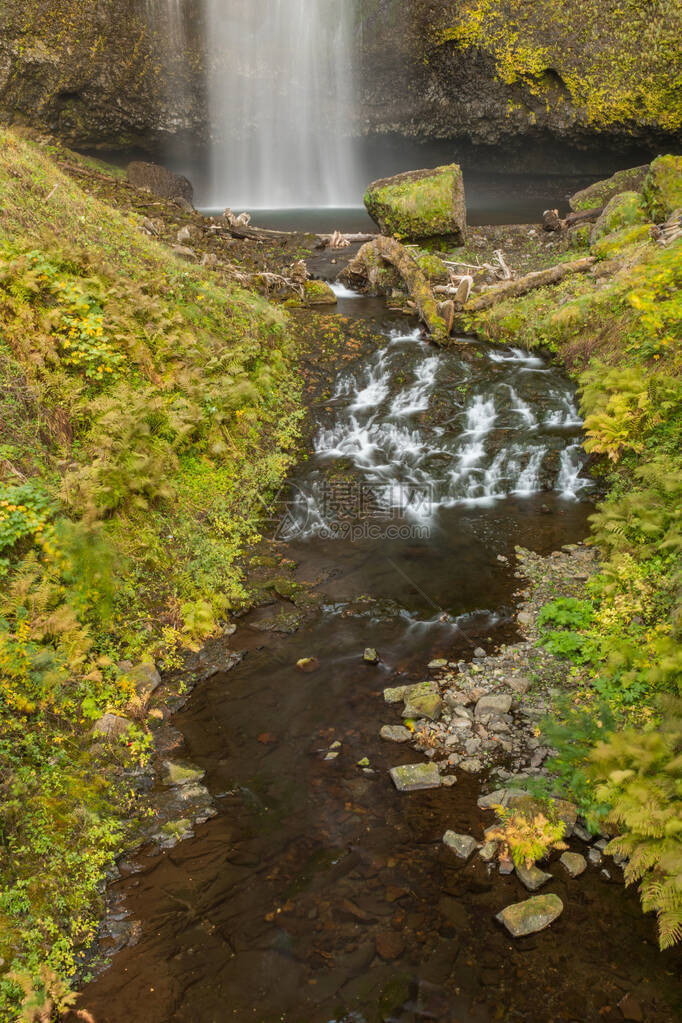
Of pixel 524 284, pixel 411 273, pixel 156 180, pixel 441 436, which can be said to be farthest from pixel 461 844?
pixel 156 180

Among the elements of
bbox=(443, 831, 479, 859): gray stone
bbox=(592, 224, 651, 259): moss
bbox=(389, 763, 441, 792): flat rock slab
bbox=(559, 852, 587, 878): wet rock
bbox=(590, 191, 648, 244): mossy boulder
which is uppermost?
bbox=(590, 191, 648, 244): mossy boulder

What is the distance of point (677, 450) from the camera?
26.3 ft

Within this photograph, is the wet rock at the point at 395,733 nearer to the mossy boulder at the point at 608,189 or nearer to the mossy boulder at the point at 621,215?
the mossy boulder at the point at 621,215

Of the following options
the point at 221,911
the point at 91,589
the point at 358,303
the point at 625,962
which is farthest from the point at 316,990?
the point at 358,303

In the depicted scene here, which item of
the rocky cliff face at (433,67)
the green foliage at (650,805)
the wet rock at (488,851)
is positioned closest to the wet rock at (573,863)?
the green foliage at (650,805)

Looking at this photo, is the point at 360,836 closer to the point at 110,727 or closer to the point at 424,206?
the point at 110,727

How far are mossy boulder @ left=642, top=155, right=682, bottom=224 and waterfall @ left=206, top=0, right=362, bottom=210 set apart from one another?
61.1ft

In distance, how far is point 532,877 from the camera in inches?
172

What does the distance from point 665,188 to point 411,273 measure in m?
6.22

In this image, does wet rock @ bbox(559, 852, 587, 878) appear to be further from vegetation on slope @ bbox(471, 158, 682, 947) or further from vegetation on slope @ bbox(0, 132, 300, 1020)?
vegetation on slope @ bbox(0, 132, 300, 1020)

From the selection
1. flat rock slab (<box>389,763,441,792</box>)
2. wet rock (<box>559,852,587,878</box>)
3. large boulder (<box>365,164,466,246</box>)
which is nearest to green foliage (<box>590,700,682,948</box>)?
wet rock (<box>559,852,587,878</box>)

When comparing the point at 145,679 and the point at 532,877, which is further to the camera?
the point at 145,679

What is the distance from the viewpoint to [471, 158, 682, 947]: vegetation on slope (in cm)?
443

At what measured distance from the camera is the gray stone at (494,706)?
591 centimetres
